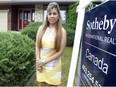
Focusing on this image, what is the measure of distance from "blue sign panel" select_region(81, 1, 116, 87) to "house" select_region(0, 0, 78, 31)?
1685cm

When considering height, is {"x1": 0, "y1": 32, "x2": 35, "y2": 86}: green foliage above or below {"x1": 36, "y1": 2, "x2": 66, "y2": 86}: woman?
below

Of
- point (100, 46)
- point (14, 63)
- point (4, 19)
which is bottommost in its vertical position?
point (14, 63)

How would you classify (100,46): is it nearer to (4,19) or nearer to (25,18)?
(4,19)

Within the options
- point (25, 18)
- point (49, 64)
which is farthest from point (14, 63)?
point (25, 18)

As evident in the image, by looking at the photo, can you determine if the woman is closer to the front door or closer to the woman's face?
the woman's face

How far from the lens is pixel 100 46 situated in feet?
7.59

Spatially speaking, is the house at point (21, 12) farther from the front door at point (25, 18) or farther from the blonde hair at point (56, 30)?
the blonde hair at point (56, 30)

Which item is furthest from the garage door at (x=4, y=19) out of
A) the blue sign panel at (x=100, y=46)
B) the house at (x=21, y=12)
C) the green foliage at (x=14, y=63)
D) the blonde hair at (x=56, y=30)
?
the blue sign panel at (x=100, y=46)

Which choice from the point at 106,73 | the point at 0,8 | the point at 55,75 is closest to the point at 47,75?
the point at 55,75

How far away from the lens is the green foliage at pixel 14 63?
4812 mm

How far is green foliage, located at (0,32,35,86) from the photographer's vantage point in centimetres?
481

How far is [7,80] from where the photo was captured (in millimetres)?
4824

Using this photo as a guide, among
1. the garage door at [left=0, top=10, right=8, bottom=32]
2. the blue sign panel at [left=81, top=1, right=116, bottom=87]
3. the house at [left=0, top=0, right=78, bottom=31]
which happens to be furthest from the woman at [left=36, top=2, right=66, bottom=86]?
the garage door at [left=0, top=10, right=8, bottom=32]

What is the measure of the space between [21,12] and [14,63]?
1845cm
